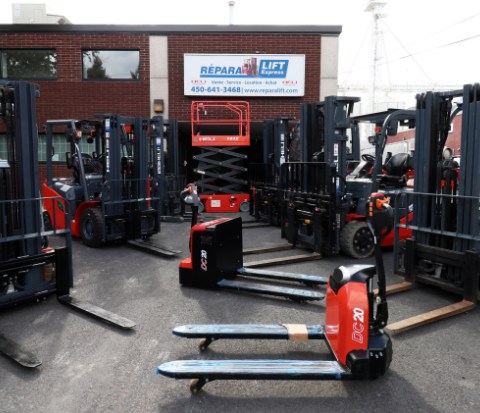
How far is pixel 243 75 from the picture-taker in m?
15.5

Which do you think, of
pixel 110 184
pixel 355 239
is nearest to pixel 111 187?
pixel 110 184

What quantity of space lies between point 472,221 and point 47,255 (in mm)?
5160

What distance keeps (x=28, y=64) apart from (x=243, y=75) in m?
7.97

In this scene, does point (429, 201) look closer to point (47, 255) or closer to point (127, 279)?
point (127, 279)

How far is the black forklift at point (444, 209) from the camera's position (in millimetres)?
4906

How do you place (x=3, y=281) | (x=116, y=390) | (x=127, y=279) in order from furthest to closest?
1. (x=127, y=279)
2. (x=3, y=281)
3. (x=116, y=390)

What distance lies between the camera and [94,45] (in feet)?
50.1

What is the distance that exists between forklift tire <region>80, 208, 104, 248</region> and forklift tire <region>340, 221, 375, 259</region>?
4693 mm

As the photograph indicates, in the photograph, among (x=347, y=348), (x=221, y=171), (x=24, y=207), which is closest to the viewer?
(x=347, y=348)

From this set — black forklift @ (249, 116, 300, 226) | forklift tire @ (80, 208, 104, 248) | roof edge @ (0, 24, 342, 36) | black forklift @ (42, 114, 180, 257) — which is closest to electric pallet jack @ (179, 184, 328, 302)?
black forklift @ (42, 114, 180, 257)

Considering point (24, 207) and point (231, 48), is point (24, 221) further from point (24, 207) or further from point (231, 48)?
point (231, 48)

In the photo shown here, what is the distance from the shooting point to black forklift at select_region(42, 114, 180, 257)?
844 centimetres

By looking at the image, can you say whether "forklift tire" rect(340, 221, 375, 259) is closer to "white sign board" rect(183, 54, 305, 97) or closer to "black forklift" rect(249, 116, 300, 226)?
"black forklift" rect(249, 116, 300, 226)

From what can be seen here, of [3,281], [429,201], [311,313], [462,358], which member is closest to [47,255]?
[3,281]
